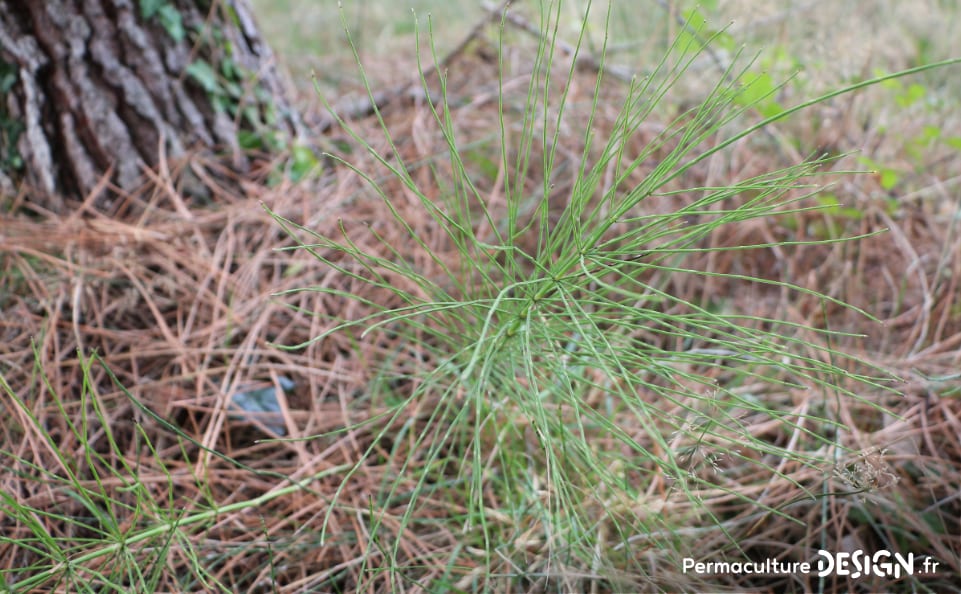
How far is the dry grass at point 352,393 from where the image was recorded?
3.75 ft

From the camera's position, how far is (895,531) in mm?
1213

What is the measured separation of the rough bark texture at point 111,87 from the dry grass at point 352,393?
0.37ft

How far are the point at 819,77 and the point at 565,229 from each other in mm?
1295

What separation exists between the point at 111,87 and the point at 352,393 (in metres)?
1.05

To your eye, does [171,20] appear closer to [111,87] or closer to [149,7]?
[149,7]

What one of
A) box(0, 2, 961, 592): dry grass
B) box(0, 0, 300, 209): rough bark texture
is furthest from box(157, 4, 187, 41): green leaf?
box(0, 2, 961, 592): dry grass

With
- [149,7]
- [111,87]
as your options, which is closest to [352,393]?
[111,87]

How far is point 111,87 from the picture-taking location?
5.77 feet

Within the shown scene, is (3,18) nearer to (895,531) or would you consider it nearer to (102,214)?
(102,214)

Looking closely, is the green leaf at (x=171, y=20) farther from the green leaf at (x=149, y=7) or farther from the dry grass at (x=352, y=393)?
the dry grass at (x=352, y=393)

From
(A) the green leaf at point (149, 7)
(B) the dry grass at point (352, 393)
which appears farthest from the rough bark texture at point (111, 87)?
(B) the dry grass at point (352, 393)

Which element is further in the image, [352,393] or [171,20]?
[171,20]

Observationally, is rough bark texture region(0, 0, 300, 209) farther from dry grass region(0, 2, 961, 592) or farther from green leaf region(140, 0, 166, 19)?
dry grass region(0, 2, 961, 592)

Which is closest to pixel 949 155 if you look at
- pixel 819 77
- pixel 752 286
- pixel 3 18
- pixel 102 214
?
pixel 819 77
